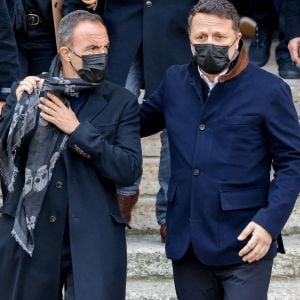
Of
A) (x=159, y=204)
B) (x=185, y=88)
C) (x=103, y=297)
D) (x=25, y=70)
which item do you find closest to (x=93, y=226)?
(x=103, y=297)

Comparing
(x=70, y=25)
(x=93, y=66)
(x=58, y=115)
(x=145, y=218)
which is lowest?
(x=145, y=218)

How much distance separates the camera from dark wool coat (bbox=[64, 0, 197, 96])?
5.04 metres

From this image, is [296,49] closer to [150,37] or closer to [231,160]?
[150,37]

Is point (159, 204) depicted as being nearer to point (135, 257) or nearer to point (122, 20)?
point (135, 257)

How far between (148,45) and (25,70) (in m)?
0.76

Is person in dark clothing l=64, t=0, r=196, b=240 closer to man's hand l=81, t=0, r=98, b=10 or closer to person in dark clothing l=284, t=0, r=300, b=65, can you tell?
man's hand l=81, t=0, r=98, b=10

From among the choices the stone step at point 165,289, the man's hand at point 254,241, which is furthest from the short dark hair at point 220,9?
the stone step at point 165,289

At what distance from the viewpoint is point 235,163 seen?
377cm

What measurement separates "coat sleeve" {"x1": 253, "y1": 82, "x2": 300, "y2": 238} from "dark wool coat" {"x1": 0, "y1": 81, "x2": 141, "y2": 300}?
1.68 feet

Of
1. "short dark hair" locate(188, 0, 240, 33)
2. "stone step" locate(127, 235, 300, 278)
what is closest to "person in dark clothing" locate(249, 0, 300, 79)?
"stone step" locate(127, 235, 300, 278)

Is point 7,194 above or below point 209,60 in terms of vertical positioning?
below

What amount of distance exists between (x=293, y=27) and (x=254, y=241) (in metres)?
1.82

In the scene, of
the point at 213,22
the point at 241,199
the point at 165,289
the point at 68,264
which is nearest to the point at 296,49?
the point at 165,289

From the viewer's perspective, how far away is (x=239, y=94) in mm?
3793
